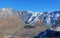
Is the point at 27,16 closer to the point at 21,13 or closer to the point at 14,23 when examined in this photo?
the point at 21,13

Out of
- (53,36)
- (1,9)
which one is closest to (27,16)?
(1,9)

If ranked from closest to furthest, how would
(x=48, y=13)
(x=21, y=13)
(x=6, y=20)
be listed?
(x=6, y=20) < (x=48, y=13) < (x=21, y=13)

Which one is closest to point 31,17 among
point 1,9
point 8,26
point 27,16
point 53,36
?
point 27,16

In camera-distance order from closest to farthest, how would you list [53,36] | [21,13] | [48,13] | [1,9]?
[53,36], [1,9], [48,13], [21,13]

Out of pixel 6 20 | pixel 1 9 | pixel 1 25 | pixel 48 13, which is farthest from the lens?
pixel 48 13

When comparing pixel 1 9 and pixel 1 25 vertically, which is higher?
pixel 1 9

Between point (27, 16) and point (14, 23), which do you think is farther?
point (27, 16)

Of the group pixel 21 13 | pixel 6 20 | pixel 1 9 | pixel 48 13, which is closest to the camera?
pixel 6 20

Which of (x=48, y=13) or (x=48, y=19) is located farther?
(x=48, y=13)

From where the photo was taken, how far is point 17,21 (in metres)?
90.6

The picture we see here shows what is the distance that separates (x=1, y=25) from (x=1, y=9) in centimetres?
3831

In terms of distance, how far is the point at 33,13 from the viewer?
141250 millimetres

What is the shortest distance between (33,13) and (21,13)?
799cm

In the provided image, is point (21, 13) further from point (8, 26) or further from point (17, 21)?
point (8, 26)
